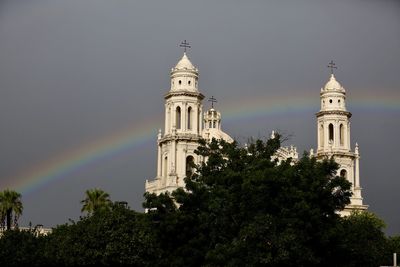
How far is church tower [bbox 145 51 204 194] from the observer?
76.4 m

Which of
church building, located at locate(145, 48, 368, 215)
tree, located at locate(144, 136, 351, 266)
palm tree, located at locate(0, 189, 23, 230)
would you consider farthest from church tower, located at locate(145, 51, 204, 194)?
tree, located at locate(144, 136, 351, 266)

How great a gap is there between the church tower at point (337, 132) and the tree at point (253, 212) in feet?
122

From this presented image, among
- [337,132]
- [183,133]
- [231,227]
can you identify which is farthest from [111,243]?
[337,132]

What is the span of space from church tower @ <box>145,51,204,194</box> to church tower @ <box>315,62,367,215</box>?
52.8 feet

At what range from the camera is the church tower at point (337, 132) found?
86.1m

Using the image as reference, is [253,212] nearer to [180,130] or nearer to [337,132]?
[180,130]

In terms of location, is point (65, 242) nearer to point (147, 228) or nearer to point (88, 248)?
point (88, 248)

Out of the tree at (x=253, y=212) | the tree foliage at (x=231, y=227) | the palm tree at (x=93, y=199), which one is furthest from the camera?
the palm tree at (x=93, y=199)

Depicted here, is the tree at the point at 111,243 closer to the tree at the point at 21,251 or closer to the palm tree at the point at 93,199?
the tree at the point at 21,251

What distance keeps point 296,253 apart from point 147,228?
11.4 m

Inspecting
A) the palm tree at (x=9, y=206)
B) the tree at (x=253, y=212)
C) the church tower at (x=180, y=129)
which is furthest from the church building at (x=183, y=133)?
the tree at (x=253, y=212)

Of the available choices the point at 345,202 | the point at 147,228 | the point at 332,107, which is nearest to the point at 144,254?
the point at 147,228

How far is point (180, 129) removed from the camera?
254 ft

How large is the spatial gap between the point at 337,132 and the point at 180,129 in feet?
63.3
